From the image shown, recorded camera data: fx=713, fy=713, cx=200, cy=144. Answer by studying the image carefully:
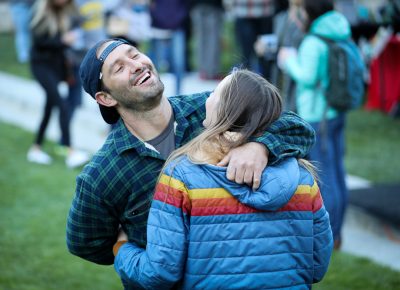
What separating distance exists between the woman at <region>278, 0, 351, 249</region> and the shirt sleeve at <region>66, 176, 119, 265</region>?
2.43 meters

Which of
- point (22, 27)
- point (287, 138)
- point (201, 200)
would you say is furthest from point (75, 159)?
point (22, 27)

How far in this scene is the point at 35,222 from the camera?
6.04 metres

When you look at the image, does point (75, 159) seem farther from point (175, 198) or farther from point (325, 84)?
point (175, 198)

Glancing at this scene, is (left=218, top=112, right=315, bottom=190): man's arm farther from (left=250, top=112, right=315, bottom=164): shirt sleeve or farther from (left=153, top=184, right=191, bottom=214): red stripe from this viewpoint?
(left=153, top=184, right=191, bottom=214): red stripe

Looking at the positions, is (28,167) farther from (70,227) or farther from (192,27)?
(192,27)

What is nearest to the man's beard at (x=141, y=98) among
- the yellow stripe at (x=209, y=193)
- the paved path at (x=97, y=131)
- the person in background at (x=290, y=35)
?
the yellow stripe at (x=209, y=193)

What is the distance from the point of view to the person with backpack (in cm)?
497

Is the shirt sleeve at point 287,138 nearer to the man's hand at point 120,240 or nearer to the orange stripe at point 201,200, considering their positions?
the orange stripe at point 201,200

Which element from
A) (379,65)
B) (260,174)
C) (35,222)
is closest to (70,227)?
(260,174)

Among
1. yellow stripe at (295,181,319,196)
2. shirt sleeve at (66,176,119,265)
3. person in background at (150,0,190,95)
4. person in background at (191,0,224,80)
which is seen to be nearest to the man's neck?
shirt sleeve at (66,176,119,265)

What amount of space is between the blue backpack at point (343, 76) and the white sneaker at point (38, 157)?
12.8ft

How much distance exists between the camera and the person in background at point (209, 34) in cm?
1166

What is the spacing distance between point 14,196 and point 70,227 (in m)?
4.14

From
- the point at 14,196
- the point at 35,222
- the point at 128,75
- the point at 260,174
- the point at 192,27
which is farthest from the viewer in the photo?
the point at 192,27
